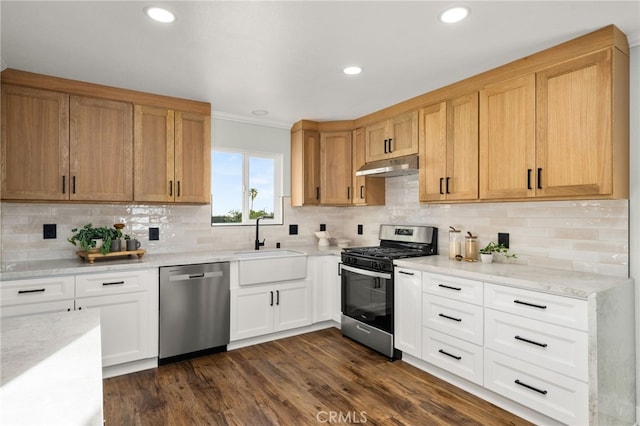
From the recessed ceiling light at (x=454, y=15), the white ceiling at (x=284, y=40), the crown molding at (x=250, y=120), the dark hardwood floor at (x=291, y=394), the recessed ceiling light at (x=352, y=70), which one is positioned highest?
the recessed ceiling light at (x=352, y=70)

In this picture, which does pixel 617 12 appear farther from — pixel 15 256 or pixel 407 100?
pixel 15 256

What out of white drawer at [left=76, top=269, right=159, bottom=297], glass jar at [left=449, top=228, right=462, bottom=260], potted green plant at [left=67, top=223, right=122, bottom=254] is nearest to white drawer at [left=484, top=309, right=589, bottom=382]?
glass jar at [left=449, top=228, right=462, bottom=260]

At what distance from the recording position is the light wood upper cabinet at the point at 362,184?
13.2 feet

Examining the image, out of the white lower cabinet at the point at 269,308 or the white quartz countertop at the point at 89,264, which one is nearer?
the white quartz countertop at the point at 89,264

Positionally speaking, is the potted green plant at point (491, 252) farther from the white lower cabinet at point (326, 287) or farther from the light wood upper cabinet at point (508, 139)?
the white lower cabinet at point (326, 287)

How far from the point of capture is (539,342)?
84.0 inches

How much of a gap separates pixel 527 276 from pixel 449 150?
1.23 m

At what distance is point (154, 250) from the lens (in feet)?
11.5

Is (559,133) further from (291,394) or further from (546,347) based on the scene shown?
(291,394)

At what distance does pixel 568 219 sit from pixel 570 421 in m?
1.30

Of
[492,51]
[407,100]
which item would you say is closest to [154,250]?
[407,100]

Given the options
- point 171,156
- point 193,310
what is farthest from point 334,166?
point 193,310

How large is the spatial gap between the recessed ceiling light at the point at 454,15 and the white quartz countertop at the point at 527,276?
1.59 m

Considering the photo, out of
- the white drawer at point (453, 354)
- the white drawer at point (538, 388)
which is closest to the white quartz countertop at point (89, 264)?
the white drawer at point (453, 354)
